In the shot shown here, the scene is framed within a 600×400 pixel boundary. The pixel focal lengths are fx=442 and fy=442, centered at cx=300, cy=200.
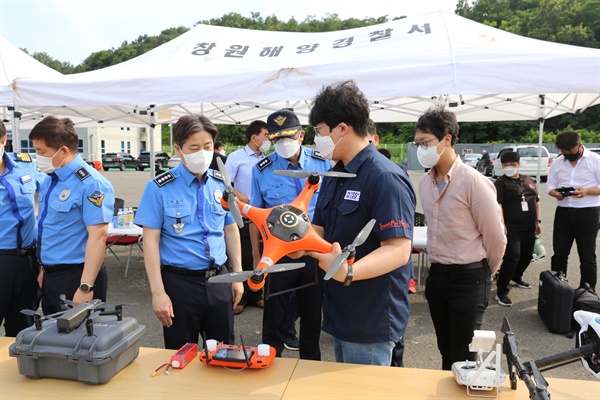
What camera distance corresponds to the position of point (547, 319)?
13.2ft

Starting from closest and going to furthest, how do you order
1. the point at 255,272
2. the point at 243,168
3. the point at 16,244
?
1. the point at 255,272
2. the point at 16,244
3. the point at 243,168

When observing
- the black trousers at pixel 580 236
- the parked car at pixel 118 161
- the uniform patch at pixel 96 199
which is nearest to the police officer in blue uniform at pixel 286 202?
the uniform patch at pixel 96 199

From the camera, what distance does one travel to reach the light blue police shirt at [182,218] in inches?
88.0

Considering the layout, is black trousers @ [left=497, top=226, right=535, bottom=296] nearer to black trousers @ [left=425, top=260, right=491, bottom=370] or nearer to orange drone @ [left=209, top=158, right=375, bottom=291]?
black trousers @ [left=425, top=260, right=491, bottom=370]

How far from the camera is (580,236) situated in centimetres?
454

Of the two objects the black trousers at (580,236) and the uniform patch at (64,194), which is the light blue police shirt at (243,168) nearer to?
the uniform patch at (64,194)

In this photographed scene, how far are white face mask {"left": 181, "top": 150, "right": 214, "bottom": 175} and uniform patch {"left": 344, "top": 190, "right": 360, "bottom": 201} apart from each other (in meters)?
0.91

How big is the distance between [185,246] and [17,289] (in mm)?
1201

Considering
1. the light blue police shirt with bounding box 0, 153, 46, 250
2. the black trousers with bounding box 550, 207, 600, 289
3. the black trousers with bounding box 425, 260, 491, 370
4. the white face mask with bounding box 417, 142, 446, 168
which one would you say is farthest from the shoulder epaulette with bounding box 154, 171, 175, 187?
the black trousers with bounding box 550, 207, 600, 289

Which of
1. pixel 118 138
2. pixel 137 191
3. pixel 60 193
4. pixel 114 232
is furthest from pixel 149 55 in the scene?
pixel 118 138

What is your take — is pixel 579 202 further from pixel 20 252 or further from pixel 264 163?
pixel 20 252

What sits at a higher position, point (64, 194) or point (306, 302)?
point (64, 194)

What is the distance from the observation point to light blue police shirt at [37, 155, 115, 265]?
93.0 inches

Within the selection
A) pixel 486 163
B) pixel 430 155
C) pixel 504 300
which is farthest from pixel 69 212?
pixel 486 163
